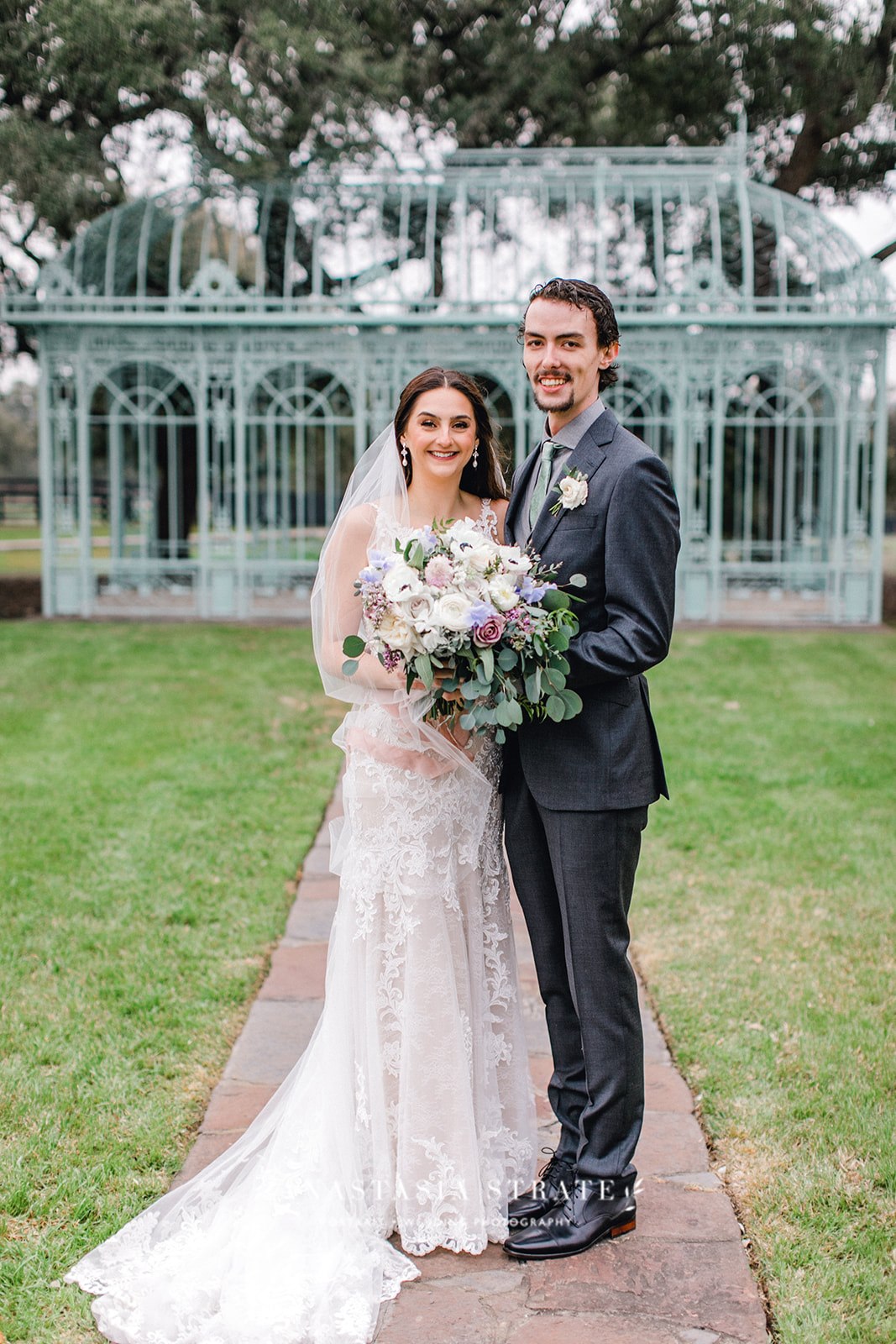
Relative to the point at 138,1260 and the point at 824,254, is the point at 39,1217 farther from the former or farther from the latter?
the point at 824,254

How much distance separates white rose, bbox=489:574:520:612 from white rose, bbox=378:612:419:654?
0.20 metres

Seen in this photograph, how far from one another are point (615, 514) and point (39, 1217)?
227 cm

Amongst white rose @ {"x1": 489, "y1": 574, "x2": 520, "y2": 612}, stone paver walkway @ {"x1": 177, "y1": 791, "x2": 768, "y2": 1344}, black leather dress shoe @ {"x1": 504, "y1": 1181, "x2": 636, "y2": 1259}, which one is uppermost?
white rose @ {"x1": 489, "y1": 574, "x2": 520, "y2": 612}

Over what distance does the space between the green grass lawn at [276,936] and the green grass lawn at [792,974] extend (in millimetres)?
10

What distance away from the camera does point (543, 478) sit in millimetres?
3057

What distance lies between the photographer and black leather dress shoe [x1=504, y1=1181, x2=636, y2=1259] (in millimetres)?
2936

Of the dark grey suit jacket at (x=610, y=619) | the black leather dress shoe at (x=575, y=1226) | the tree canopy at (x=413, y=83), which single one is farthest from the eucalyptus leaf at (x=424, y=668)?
the tree canopy at (x=413, y=83)

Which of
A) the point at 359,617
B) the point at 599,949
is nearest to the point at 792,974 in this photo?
the point at 599,949

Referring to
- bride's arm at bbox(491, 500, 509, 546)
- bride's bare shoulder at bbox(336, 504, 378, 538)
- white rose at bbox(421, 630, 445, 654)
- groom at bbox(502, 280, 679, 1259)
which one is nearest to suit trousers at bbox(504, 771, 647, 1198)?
groom at bbox(502, 280, 679, 1259)

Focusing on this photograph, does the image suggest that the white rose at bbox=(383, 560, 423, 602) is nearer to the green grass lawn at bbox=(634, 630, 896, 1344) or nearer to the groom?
the groom

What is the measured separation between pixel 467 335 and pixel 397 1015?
484 inches

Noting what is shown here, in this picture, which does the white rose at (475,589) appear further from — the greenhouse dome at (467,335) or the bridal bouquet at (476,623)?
the greenhouse dome at (467,335)

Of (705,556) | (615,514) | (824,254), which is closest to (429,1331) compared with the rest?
(615,514)

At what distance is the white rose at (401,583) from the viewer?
8.81 ft
